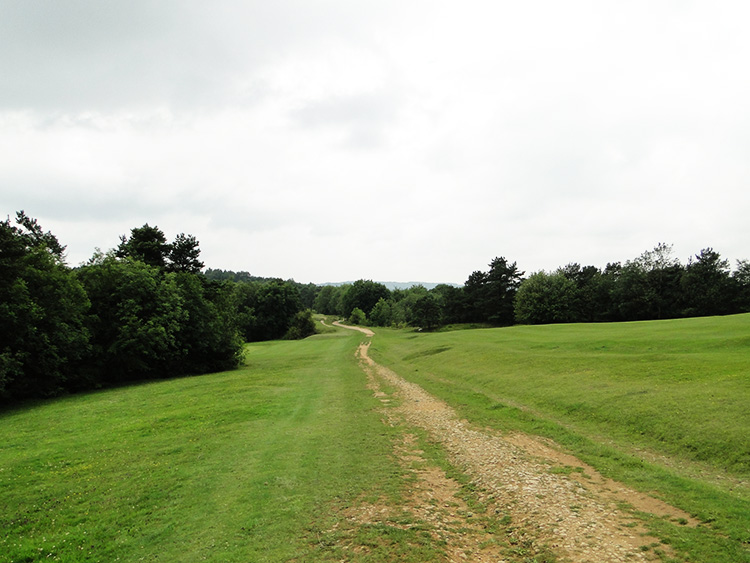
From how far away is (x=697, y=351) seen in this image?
80.1 ft

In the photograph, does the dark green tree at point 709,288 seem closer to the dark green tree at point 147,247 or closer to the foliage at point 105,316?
the foliage at point 105,316

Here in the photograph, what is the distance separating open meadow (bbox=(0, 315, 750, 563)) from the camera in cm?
779


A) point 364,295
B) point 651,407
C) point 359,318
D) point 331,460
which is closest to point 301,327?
point 359,318

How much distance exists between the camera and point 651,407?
15.1 m

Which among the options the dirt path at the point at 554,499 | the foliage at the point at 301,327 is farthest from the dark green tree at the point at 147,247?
the foliage at the point at 301,327

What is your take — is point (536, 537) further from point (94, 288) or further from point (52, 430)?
point (94, 288)

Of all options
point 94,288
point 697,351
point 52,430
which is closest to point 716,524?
point 697,351

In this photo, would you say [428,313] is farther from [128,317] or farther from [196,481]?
[196,481]

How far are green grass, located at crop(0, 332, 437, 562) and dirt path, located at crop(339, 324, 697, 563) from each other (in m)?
2.35

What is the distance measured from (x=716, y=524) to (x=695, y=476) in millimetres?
3432

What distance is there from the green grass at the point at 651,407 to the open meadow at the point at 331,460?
0.25 ft

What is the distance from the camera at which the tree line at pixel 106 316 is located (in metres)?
25.4

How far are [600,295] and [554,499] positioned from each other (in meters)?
A: 92.7

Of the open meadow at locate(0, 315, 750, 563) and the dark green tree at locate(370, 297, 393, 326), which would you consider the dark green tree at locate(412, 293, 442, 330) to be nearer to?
the dark green tree at locate(370, 297, 393, 326)
